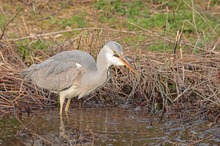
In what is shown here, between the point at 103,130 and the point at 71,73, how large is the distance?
104 cm

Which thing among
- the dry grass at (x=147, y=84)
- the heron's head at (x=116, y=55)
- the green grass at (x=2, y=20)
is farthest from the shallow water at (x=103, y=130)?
the green grass at (x=2, y=20)

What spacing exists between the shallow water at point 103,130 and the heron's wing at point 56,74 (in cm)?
42

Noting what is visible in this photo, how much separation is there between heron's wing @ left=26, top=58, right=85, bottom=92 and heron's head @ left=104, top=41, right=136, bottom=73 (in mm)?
696

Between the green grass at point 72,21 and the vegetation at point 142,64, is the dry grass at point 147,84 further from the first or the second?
the green grass at point 72,21

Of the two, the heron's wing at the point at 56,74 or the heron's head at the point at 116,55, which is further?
the heron's wing at the point at 56,74

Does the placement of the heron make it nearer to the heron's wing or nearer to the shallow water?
the heron's wing

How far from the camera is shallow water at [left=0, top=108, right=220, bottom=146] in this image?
24.1 ft

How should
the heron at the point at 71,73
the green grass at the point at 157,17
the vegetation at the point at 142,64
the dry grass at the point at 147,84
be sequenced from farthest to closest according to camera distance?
the green grass at the point at 157,17 < the vegetation at the point at 142,64 < the dry grass at the point at 147,84 < the heron at the point at 71,73

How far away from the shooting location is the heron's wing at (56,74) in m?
8.39

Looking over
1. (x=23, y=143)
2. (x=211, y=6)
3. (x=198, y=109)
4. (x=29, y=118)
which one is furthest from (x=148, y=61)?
(x=211, y=6)

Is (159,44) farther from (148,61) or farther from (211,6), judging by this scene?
(211,6)

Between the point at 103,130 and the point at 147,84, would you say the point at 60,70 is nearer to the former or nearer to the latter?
the point at 103,130

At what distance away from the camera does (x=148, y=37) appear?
10688 mm

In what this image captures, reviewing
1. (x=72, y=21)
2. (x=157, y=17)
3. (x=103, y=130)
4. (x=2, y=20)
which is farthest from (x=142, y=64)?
(x=2, y=20)
